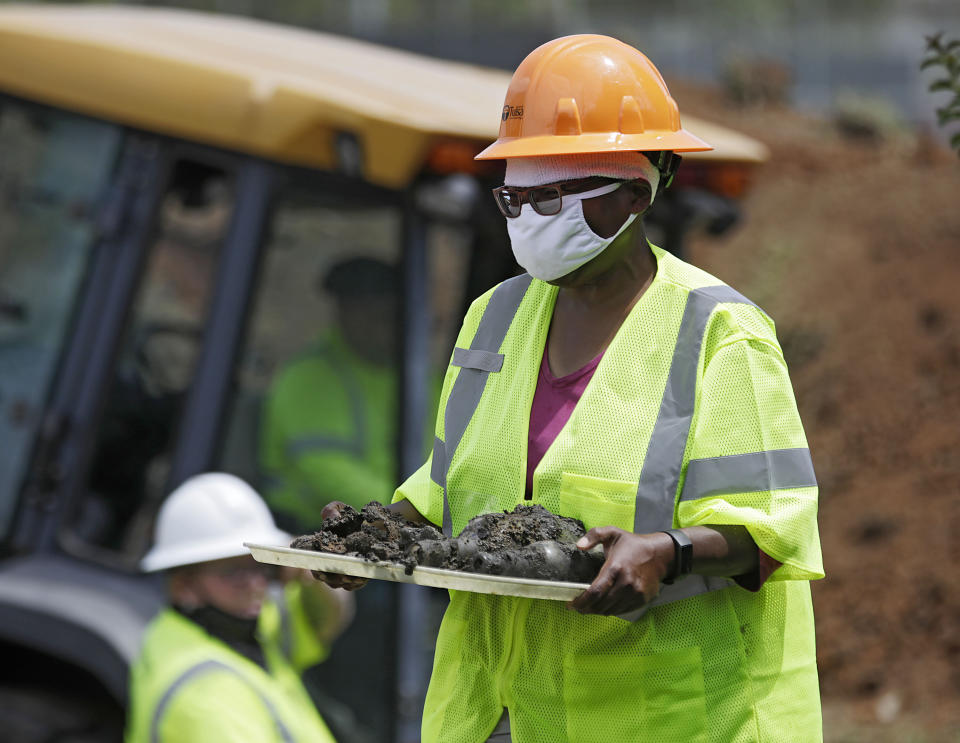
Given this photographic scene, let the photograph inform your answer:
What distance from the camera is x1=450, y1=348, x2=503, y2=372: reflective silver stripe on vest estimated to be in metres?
2.52

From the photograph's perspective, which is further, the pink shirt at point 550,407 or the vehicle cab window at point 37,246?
the vehicle cab window at point 37,246

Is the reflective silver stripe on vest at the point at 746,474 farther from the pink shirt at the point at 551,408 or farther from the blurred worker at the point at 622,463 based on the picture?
the pink shirt at the point at 551,408

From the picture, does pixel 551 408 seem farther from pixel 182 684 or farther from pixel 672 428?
pixel 182 684

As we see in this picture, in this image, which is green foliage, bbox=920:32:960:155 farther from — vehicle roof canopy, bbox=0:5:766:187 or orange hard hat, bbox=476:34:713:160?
vehicle roof canopy, bbox=0:5:766:187

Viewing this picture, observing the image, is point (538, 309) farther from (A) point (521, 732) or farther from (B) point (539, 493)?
(A) point (521, 732)

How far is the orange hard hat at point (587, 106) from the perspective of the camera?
7.77ft

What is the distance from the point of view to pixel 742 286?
13.1 meters

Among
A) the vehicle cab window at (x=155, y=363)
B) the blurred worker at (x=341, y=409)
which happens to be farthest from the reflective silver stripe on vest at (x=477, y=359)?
the vehicle cab window at (x=155, y=363)

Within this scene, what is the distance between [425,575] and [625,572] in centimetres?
33

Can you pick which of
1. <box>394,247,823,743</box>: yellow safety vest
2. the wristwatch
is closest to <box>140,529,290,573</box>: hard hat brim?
<box>394,247,823,743</box>: yellow safety vest

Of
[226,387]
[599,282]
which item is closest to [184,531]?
[226,387]

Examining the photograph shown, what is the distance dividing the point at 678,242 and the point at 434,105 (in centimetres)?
135

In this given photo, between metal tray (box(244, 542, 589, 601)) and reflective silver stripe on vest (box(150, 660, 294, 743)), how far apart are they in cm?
122

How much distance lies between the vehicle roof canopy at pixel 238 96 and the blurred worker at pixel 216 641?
3.67 feet
